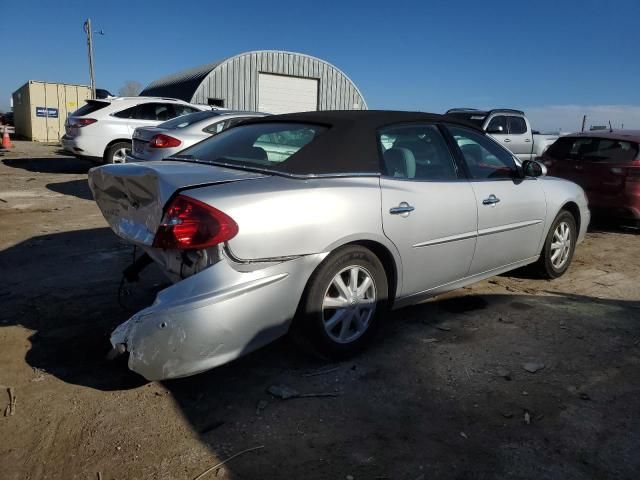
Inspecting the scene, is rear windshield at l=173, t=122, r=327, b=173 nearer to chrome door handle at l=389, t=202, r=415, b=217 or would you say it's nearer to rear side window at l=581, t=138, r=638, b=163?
chrome door handle at l=389, t=202, r=415, b=217

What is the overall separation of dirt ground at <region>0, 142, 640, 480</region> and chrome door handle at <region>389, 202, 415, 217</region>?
2.85ft

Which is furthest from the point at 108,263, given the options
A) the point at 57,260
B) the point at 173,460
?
the point at 173,460

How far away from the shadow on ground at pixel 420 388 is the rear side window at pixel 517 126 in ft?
30.4

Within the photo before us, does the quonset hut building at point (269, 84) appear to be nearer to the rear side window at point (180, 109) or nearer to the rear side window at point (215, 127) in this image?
the rear side window at point (180, 109)

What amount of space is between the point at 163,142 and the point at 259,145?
4.76 metres

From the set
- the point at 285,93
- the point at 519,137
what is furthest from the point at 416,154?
the point at 285,93

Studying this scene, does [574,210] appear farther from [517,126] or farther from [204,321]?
[517,126]

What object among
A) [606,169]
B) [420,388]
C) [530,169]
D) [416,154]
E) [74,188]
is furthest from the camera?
[74,188]

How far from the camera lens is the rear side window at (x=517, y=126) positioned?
41.6 feet

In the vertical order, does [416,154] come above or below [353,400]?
above

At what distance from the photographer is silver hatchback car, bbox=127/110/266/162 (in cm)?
768

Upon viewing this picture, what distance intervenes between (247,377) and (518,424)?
4.73 feet

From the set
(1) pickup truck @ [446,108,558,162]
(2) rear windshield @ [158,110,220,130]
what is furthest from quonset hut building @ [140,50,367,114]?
(2) rear windshield @ [158,110,220,130]

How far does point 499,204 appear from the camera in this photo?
3.98 meters
